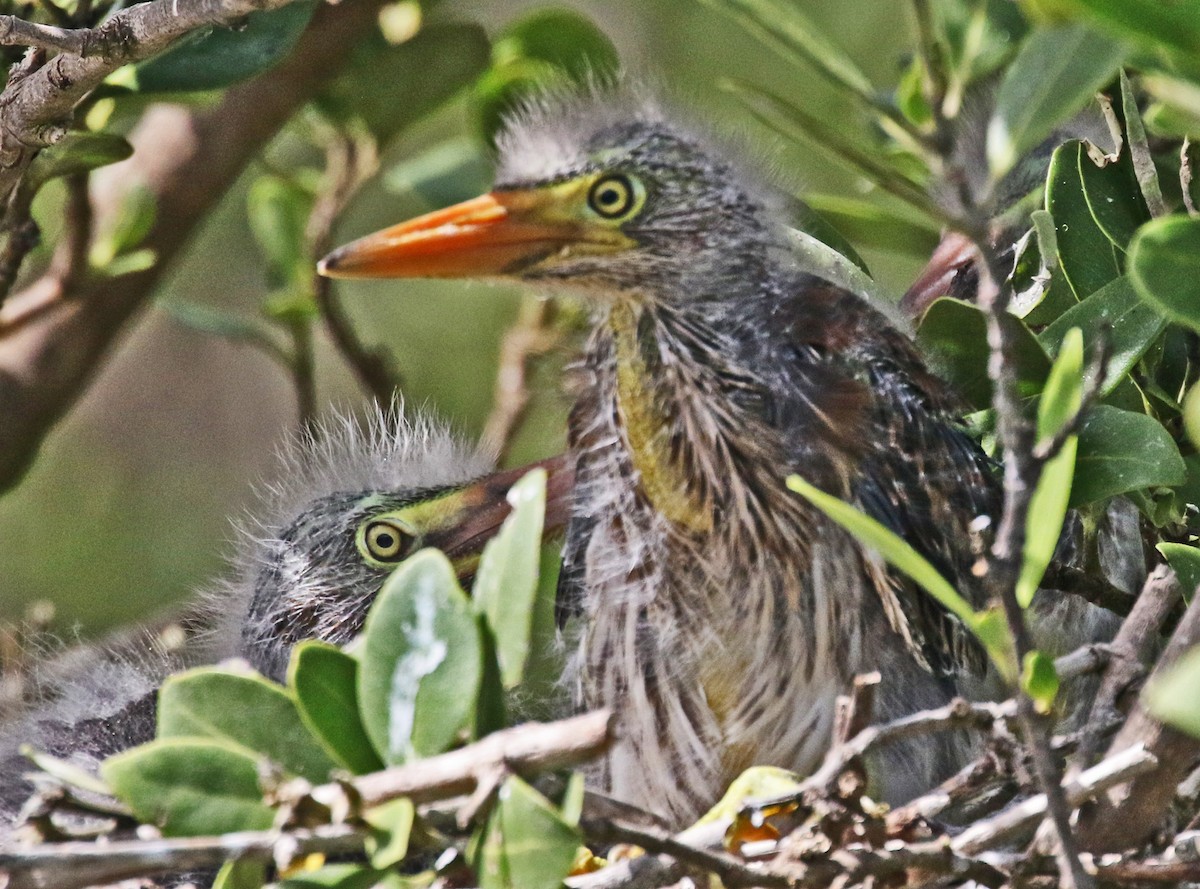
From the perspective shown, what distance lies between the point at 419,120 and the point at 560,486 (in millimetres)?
910

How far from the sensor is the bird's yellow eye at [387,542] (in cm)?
211

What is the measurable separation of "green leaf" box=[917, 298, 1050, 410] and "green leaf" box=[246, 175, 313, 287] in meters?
1.24

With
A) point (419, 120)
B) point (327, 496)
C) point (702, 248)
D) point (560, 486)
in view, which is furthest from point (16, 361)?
point (702, 248)

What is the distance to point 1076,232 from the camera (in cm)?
144

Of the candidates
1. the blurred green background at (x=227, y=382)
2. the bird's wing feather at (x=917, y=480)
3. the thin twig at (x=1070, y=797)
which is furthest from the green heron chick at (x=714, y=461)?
the blurred green background at (x=227, y=382)

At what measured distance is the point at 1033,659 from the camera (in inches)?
37.0

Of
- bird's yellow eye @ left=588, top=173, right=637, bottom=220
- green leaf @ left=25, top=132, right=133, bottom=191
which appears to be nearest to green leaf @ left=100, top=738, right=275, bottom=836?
green leaf @ left=25, top=132, right=133, bottom=191

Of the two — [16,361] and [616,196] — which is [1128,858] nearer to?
[616,196]

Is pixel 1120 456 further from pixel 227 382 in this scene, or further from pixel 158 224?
pixel 227 382

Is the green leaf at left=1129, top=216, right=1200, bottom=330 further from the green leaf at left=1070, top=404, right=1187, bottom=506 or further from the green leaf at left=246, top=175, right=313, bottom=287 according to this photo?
the green leaf at left=246, top=175, right=313, bottom=287

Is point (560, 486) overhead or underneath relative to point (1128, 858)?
underneath

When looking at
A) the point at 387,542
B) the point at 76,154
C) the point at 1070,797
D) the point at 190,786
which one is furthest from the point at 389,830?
the point at 387,542

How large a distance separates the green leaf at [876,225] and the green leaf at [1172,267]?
1.06 meters

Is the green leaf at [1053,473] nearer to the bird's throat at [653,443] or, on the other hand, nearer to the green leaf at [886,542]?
the green leaf at [886,542]
